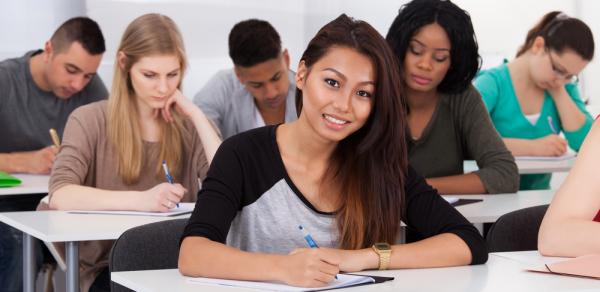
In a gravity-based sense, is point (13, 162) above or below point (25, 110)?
below

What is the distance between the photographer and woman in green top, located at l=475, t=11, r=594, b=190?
4715 mm

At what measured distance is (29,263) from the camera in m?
2.97

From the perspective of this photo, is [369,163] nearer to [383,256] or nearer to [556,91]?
[383,256]

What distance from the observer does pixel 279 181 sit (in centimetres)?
221

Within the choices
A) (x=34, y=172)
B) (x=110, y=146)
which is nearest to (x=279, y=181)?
(x=110, y=146)

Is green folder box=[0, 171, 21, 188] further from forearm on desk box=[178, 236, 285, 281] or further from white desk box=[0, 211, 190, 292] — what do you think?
forearm on desk box=[178, 236, 285, 281]

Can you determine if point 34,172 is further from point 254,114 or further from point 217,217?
point 217,217

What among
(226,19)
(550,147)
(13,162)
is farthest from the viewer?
(226,19)

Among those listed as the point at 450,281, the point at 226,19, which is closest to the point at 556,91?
the point at 226,19

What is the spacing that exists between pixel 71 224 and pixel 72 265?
0.54 feet

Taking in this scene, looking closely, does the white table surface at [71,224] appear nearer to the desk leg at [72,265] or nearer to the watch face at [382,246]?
the desk leg at [72,265]

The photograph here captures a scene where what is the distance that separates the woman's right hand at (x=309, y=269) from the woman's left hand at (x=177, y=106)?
68.6 inches

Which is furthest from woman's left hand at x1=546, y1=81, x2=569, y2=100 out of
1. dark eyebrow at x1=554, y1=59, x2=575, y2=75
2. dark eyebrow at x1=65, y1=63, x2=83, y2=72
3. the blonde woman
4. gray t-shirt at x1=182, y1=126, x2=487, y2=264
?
gray t-shirt at x1=182, y1=126, x2=487, y2=264

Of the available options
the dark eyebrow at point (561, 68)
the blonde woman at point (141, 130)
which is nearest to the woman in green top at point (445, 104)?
the blonde woman at point (141, 130)
